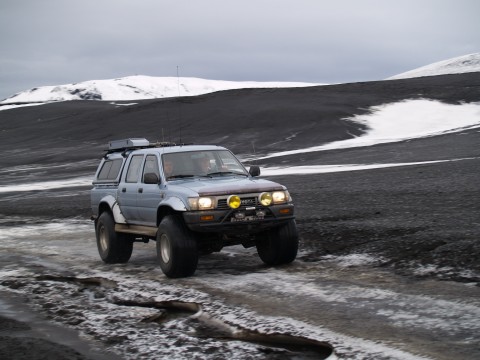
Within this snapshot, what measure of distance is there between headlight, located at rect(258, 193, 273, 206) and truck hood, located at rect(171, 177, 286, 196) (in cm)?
8

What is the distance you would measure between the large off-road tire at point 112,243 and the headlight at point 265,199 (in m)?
2.99

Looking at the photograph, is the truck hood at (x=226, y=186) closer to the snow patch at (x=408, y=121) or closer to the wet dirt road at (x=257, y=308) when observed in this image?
the wet dirt road at (x=257, y=308)

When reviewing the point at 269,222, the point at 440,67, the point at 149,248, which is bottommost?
the point at 149,248

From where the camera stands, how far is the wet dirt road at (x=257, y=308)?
20.5 feet

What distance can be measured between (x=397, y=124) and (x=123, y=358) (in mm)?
42173

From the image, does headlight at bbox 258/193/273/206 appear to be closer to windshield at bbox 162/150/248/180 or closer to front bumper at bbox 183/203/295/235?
front bumper at bbox 183/203/295/235

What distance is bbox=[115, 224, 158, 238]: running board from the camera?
1070cm

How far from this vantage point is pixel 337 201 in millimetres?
16812

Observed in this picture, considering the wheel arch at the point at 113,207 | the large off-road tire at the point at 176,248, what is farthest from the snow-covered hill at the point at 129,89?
the large off-road tire at the point at 176,248

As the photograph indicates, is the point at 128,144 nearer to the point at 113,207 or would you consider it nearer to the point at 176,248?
the point at 113,207

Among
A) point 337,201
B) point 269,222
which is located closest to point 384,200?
point 337,201

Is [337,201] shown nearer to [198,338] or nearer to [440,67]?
[198,338]

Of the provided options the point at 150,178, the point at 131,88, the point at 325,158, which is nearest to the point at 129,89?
the point at 131,88

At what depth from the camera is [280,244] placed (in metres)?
10.2
